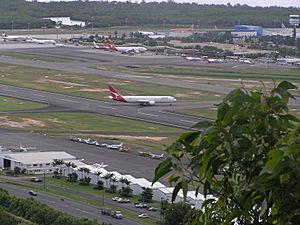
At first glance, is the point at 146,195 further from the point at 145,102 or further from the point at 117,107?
the point at 145,102

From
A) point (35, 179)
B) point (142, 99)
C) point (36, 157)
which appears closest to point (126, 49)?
point (142, 99)

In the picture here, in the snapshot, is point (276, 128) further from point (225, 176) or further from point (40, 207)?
point (40, 207)

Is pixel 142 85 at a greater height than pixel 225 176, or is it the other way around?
pixel 225 176

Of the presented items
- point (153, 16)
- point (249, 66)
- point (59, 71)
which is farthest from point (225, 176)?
point (153, 16)

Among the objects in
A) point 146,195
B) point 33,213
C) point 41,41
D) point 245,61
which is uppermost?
point 33,213

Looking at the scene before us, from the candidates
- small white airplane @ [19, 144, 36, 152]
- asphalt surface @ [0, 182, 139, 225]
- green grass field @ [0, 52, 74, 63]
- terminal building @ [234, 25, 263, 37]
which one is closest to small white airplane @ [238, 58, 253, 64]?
green grass field @ [0, 52, 74, 63]

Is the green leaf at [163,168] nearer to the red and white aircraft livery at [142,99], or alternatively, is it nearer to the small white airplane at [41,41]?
the red and white aircraft livery at [142,99]

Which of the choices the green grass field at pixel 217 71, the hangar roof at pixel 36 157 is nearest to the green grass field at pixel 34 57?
the green grass field at pixel 217 71
